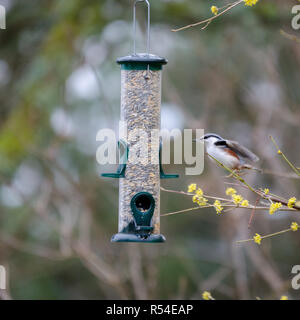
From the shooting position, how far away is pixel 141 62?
5090 millimetres

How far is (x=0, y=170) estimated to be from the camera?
746 centimetres

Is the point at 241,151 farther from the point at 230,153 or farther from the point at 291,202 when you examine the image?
the point at 291,202

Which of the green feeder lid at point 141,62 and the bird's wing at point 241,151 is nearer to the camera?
the bird's wing at point 241,151

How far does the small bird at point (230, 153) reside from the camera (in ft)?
15.7

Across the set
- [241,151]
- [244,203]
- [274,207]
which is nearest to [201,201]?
[244,203]

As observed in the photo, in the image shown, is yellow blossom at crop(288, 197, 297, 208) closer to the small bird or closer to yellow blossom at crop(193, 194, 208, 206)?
yellow blossom at crop(193, 194, 208, 206)

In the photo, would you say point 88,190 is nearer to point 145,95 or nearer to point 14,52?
point 14,52

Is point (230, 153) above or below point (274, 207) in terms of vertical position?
above

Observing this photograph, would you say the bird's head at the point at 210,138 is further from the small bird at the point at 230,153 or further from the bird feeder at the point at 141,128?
the bird feeder at the point at 141,128

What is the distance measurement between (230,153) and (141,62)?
3.38 feet

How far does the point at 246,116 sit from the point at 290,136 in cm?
104

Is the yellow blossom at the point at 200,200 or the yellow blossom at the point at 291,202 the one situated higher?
the yellow blossom at the point at 200,200

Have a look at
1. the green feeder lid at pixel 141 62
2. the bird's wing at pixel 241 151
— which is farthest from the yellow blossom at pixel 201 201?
the green feeder lid at pixel 141 62

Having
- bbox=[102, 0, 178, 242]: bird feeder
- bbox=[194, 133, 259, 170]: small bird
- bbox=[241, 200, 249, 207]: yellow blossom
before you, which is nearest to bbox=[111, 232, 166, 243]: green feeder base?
bbox=[102, 0, 178, 242]: bird feeder
